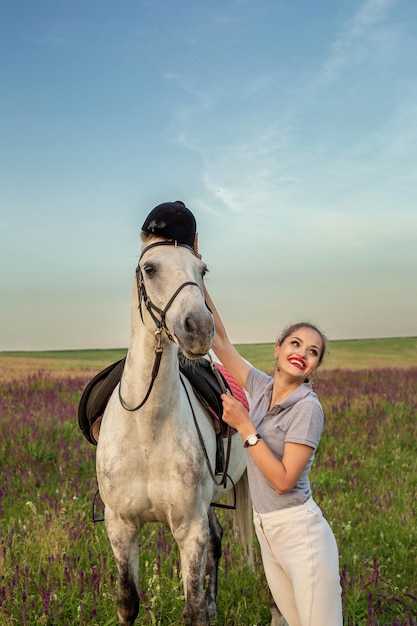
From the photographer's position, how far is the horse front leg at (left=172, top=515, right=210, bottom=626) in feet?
10.7

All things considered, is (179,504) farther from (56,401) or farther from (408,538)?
(56,401)

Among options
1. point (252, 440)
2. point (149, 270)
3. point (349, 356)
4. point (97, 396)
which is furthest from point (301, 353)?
point (349, 356)

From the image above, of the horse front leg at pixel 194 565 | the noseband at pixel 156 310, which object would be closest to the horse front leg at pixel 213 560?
the horse front leg at pixel 194 565

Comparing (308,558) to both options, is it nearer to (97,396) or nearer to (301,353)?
(301,353)

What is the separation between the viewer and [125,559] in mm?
3424

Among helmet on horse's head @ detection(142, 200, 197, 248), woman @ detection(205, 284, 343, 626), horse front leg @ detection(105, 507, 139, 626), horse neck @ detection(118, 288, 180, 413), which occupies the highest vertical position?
helmet on horse's head @ detection(142, 200, 197, 248)

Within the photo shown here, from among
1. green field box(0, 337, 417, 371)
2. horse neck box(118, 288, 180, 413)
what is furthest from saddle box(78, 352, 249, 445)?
green field box(0, 337, 417, 371)

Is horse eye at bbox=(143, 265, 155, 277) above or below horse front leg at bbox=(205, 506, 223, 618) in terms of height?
above

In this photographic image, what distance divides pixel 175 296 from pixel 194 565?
160 cm

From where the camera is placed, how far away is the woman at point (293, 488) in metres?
2.77

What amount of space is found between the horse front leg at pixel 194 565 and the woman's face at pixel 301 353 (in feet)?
3.51

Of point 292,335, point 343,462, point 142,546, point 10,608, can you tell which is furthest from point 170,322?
point 343,462

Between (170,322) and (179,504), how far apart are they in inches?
45.7

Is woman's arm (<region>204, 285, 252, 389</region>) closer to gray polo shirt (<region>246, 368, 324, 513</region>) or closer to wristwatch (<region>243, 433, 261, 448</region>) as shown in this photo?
gray polo shirt (<region>246, 368, 324, 513</region>)
